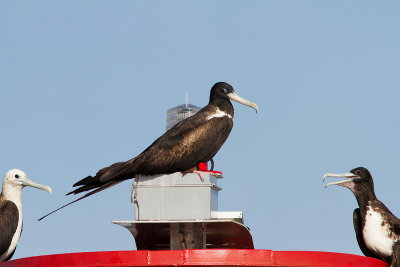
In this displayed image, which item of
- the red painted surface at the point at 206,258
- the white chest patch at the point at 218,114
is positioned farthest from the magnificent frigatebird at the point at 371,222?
the red painted surface at the point at 206,258

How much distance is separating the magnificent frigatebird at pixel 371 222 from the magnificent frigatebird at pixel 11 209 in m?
6.80

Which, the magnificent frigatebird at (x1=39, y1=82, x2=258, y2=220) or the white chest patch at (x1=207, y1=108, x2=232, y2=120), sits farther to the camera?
the white chest patch at (x1=207, y1=108, x2=232, y2=120)

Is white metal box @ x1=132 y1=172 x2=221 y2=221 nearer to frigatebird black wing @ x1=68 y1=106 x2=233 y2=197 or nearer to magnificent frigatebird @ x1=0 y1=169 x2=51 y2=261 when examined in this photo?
frigatebird black wing @ x1=68 y1=106 x2=233 y2=197

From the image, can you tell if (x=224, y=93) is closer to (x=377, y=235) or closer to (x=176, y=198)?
(x=176, y=198)

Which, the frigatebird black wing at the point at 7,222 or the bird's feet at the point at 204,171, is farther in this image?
the frigatebird black wing at the point at 7,222

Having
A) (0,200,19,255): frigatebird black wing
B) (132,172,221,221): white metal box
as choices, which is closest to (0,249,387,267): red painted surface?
(132,172,221,221): white metal box

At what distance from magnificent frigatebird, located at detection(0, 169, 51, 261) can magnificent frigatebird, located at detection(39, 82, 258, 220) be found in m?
2.55

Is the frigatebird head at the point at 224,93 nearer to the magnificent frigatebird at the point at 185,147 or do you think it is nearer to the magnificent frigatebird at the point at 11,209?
the magnificent frigatebird at the point at 185,147

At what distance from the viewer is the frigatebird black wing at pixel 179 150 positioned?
53.1 ft

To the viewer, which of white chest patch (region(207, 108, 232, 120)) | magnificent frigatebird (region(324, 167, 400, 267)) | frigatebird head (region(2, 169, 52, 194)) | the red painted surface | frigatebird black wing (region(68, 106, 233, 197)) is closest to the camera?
the red painted surface

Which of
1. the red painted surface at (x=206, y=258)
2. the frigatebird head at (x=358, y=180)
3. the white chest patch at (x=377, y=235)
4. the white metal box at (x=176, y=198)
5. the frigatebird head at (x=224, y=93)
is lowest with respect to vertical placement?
the red painted surface at (x=206, y=258)

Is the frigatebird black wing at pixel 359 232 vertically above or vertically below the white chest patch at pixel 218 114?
below

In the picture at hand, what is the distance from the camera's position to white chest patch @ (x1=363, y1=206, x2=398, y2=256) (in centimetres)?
1686

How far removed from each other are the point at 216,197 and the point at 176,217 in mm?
1103
